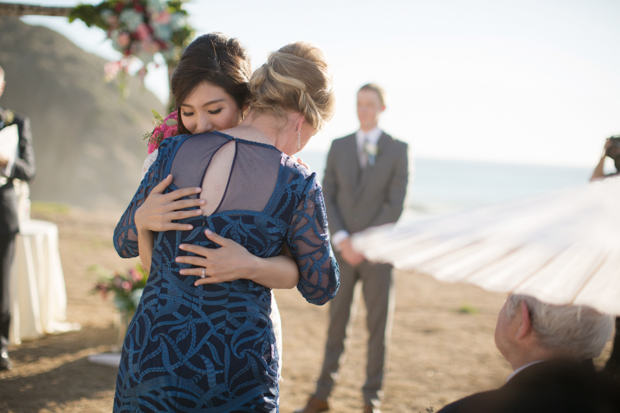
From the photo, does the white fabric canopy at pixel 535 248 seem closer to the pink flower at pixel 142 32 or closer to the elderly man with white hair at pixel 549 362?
the elderly man with white hair at pixel 549 362

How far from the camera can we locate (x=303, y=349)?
18.5ft

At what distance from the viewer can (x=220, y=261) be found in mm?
1432

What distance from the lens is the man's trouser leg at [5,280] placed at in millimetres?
4145

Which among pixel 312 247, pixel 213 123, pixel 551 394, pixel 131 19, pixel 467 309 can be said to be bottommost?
pixel 467 309

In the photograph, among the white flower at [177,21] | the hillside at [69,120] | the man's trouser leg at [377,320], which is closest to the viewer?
the man's trouser leg at [377,320]

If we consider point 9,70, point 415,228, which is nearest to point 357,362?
point 415,228

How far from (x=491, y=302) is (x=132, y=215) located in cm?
829

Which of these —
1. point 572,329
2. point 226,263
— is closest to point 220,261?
point 226,263

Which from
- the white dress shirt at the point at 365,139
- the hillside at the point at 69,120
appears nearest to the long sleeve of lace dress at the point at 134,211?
the white dress shirt at the point at 365,139

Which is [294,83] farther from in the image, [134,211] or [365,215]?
[365,215]

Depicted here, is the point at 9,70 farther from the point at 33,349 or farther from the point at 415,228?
the point at 415,228

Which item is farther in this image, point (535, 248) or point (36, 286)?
point (36, 286)

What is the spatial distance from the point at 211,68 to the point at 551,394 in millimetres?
1593

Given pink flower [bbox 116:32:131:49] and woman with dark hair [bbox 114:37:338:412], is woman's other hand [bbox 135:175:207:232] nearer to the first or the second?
woman with dark hair [bbox 114:37:338:412]
